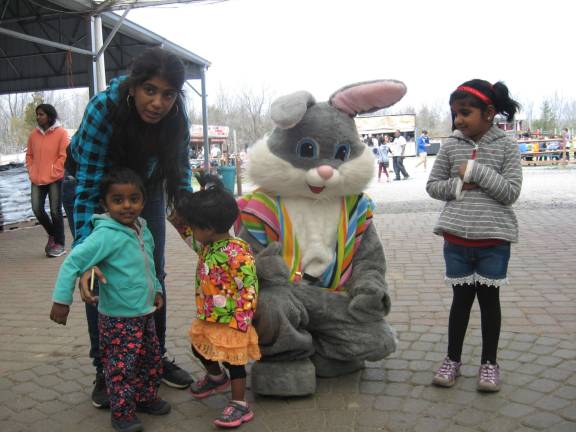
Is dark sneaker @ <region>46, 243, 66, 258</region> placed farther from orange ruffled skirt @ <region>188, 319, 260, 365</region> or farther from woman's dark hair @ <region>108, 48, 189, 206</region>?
orange ruffled skirt @ <region>188, 319, 260, 365</region>

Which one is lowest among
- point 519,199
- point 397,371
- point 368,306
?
point 397,371

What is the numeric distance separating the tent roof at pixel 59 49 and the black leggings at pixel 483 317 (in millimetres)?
8228

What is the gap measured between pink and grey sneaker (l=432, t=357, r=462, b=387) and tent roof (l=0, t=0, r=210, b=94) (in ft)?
27.4

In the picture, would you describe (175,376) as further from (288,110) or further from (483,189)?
(483,189)

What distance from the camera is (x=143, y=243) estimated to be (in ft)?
8.85

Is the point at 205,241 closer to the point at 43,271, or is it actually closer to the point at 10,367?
the point at 10,367

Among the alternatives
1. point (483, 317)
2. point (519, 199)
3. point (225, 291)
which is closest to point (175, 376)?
point (225, 291)

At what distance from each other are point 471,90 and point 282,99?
99cm

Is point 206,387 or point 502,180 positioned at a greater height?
point 502,180

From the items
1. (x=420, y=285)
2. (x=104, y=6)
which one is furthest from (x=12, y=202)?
(x=420, y=285)

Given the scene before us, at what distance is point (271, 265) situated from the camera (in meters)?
2.92

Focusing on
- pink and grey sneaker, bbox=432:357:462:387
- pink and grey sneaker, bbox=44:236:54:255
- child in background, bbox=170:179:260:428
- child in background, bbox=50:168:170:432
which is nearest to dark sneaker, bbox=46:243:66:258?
pink and grey sneaker, bbox=44:236:54:255

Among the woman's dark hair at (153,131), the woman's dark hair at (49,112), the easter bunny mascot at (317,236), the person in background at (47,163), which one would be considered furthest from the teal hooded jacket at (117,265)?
the woman's dark hair at (49,112)

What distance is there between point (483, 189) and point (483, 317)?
2.32 ft
